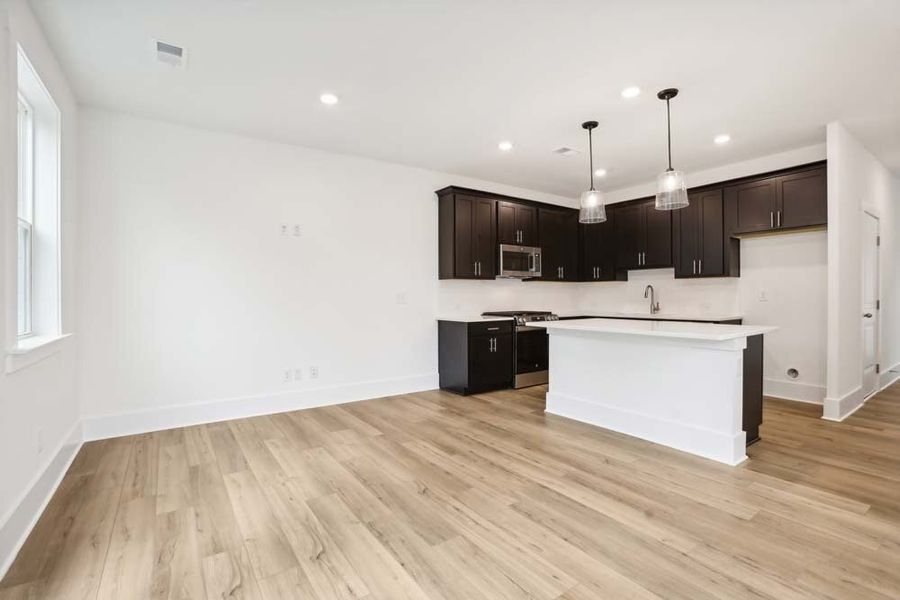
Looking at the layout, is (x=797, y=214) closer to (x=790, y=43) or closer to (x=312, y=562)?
(x=790, y=43)

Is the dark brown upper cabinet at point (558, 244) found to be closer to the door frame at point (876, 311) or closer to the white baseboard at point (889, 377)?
the door frame at point (876, 311)

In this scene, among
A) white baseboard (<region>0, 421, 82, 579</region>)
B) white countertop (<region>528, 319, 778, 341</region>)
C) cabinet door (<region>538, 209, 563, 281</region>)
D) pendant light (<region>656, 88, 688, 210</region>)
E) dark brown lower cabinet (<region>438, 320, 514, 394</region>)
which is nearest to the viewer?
white baseboard (<region>0, 421, 82, 579</region>)

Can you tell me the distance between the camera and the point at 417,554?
1910mm

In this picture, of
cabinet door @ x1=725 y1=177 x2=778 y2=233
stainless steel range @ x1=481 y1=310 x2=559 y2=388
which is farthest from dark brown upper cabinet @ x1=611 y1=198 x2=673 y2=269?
stainless steel range @ x1=481 y1=310 x2=559 y2=388

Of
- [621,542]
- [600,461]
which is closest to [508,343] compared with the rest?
[600,461]

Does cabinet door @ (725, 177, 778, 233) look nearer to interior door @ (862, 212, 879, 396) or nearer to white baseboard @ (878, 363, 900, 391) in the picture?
interior door @ (862, 212, 879, 396)

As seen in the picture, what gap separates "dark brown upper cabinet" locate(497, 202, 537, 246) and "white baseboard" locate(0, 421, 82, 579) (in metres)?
4.53

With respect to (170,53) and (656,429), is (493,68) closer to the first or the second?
(170,53)

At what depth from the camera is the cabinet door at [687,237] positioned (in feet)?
17.0

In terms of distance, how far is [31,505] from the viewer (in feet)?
7.13

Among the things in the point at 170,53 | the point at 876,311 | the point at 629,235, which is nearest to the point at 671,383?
the point at 629,235

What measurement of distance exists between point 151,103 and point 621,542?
4.39 m

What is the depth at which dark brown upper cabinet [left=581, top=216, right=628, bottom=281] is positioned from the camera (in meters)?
6.15

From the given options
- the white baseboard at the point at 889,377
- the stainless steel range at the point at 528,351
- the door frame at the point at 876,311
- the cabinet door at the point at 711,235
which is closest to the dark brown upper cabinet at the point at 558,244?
the stainless steel range at the point at 528,351
